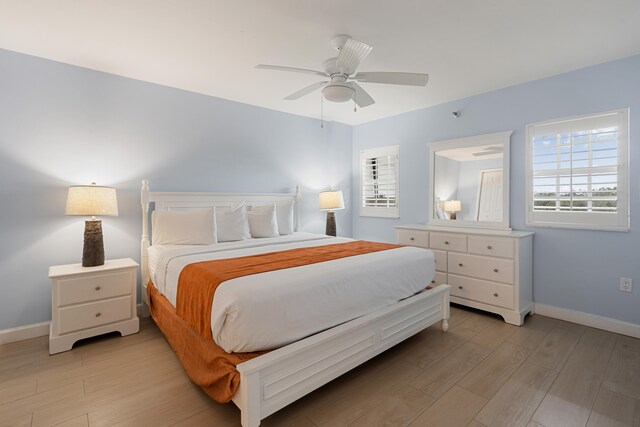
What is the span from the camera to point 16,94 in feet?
8.88

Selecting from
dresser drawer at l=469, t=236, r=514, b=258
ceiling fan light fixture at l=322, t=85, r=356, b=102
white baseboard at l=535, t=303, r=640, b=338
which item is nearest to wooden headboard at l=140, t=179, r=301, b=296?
ceiling fan light fixture at l=322, t=85, r=356, b=102

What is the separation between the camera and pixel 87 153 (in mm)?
3035

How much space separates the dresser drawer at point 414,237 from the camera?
380cm

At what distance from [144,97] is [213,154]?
3.07ft

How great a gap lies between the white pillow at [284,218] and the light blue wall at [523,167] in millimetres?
2236

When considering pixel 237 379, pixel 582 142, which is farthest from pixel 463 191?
pixel 237 379

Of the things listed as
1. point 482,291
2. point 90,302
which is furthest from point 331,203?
point 90,302

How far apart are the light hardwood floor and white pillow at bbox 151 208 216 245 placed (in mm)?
933

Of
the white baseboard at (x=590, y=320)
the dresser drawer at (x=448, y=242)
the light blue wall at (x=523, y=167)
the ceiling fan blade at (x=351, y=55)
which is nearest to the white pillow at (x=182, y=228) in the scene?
the ceiling fan blade at (x=351, y=55)

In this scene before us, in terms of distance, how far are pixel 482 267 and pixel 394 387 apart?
6.14 ft

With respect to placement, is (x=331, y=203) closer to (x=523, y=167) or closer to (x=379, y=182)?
(x=379, y=182)

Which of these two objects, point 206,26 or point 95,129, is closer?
point 206,26

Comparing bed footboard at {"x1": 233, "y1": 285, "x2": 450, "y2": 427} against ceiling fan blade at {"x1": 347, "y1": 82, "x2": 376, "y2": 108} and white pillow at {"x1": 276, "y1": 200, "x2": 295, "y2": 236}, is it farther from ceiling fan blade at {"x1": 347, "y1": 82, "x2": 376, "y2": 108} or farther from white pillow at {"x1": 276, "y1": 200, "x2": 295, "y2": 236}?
white pillow at {"x1": 276, "y1": 200, "x2": 295, "y2": 236}

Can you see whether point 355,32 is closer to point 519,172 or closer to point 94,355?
point 519,172
